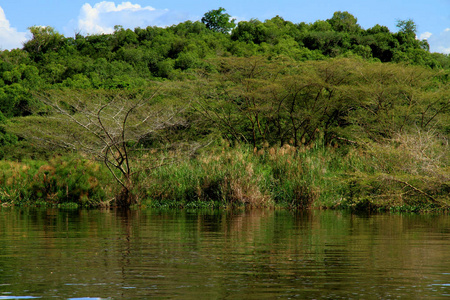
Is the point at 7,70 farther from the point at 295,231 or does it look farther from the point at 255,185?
the point at 295,231

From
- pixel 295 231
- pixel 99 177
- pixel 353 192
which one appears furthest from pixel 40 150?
pixel 295 231

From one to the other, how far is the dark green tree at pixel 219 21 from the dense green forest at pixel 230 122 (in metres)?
6.40

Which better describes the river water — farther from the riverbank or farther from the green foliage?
the green foliage

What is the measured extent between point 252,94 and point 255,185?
10.5 metres

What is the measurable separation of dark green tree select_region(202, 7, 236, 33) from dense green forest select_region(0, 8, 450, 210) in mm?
6398

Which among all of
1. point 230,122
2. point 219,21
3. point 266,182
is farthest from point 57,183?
point 219,21

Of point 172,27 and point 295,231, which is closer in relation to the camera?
point 295,231

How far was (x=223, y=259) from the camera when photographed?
8062 mm

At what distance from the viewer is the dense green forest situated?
18656 mm

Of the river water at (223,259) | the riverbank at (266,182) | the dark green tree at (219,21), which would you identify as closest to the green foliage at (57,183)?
the riverbank at (266,182)

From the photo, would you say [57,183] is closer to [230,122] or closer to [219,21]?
[230,122]

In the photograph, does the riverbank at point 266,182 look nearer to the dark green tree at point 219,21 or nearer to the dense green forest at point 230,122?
the dense green forest at point 230,122

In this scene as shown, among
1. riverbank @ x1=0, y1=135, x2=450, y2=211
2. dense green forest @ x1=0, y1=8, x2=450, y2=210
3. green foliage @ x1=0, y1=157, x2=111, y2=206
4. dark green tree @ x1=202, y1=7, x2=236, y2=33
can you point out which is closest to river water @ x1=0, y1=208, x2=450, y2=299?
riverbank @ x1=0, y1=135, x2=450, y2=211

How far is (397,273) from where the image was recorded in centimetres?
699
